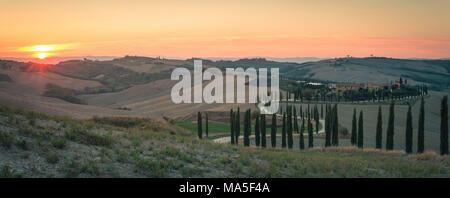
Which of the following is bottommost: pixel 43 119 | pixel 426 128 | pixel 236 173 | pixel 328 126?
pixel 426 128

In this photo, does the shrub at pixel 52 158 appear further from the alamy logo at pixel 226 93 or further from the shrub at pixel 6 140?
the alamy logo at pixel 226 93

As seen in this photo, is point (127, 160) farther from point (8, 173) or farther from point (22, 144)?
point (8, 173)

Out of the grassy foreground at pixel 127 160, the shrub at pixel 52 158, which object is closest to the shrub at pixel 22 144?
the grassy foreground at pixel 127 160

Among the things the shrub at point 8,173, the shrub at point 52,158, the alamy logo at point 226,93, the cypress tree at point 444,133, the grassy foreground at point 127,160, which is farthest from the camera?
the alamy logo at point 226,93

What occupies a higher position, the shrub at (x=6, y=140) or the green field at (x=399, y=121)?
the shrub at (x=6, y=140)

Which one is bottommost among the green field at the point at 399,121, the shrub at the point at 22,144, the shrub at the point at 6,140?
the green field at the point at 399,121

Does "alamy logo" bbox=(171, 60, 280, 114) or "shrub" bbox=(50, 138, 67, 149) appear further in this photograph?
"alamy logo" bbox=(171, 60, 280, 114)

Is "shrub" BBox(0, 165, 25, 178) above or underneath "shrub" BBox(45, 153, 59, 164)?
above

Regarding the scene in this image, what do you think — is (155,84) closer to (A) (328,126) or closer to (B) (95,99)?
(B) (95,99)

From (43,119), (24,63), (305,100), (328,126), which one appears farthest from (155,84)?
(43,119)

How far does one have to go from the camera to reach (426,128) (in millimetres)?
82500

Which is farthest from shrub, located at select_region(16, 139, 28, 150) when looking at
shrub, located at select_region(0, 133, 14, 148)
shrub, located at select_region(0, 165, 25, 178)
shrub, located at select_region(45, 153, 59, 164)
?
shrub, located at select_region(0, 165, 25, 178)

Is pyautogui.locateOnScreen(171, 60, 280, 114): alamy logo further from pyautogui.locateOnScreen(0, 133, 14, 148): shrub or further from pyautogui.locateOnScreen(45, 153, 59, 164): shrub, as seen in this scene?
pyautogui.locateOnScreen(45, 153, 59, 164): shrub
